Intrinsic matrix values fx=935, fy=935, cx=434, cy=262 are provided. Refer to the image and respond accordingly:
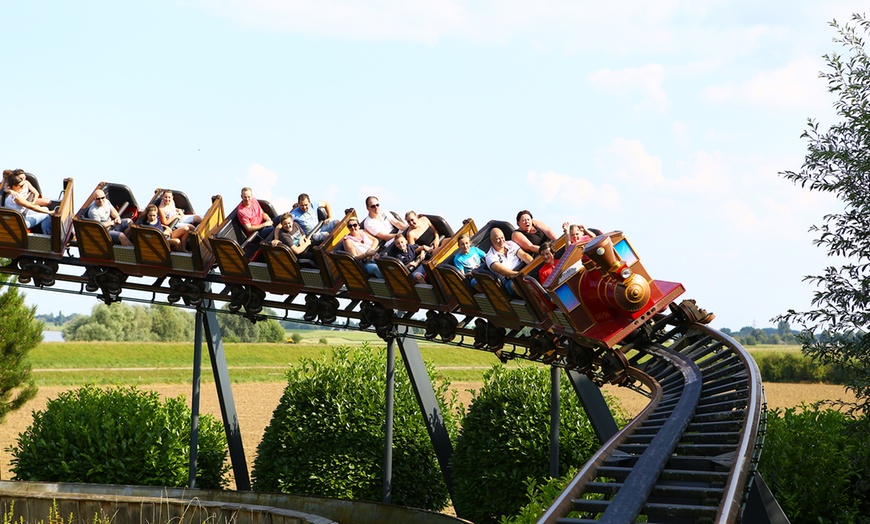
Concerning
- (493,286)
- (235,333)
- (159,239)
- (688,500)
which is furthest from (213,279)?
(235,333)

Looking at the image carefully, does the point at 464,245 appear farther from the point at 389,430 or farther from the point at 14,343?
the point at 14,343

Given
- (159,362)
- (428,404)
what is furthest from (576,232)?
(159,362)

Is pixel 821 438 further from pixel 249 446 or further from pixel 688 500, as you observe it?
pixel 249 446

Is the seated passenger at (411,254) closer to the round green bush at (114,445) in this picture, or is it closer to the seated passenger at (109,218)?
the seated passenger at (109,218)

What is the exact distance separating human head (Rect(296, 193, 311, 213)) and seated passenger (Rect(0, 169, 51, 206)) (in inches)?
136

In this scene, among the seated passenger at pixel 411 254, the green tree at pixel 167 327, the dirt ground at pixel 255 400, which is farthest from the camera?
the green tree at pixel 167 327

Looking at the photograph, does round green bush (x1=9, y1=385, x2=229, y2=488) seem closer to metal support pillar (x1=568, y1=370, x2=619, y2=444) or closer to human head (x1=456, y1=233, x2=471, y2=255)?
human head (x1=456, y1=233, x2=471, y2=255)

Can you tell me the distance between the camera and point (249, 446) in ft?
76.3

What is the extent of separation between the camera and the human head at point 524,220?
1013 centimetres

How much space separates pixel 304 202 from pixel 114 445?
438cm

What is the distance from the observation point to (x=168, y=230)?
1184 centimetres

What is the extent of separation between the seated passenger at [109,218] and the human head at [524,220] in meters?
5.10


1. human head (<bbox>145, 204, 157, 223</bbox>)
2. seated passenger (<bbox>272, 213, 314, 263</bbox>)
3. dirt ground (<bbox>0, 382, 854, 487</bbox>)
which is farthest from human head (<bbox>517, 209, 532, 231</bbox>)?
dirt ground (<bbox>0, 382, 854, 487</bbox>)

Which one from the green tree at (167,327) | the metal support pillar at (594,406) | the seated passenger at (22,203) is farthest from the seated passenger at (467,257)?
the green tree at (167,327)
